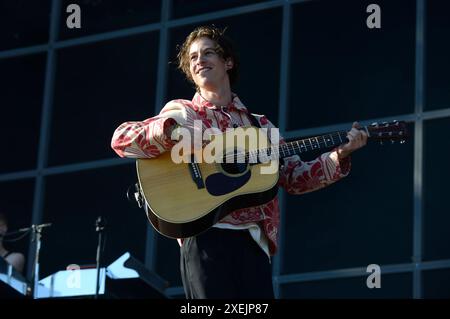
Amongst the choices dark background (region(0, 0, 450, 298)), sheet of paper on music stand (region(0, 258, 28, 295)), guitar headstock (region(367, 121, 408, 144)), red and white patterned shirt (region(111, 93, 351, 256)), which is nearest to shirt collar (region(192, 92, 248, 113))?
red and white patterned shirt (region(111, 93, 351, 256))

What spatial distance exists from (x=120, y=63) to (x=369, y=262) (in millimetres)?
3045

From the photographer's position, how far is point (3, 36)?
1179 centimetres

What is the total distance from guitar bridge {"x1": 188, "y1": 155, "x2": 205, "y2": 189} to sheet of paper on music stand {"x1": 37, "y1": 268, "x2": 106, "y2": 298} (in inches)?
107

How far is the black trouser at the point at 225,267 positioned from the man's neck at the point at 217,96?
0.67 m

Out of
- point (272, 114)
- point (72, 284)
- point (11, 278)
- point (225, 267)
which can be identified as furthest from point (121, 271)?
point (225, 267)

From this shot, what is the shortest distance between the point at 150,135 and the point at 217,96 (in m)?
0.42

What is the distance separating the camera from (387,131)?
5973mm

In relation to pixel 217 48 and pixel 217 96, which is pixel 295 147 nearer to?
pixel 217 96

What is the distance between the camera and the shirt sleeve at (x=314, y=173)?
5.76 meters

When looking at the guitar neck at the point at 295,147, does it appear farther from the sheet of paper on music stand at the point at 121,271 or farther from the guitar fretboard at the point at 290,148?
the sheet of paper on music stand at the point at 121,271

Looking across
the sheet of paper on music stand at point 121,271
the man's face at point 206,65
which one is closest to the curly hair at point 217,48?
the man's face at point 206,65
